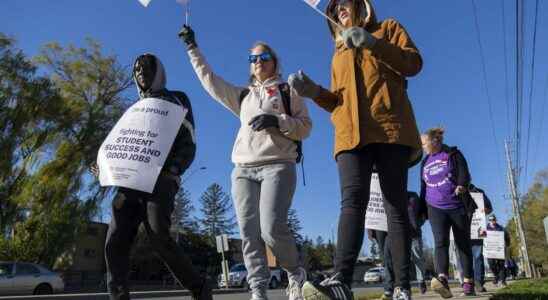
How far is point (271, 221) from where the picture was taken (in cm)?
370

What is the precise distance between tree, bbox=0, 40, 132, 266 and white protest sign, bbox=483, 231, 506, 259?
18.5m

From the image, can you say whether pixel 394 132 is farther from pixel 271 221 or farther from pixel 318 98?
pixel 271 221

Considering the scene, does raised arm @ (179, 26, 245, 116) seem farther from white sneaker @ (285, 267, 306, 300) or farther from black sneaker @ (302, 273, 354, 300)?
black sneaker @ (302, 273, 354, 300)

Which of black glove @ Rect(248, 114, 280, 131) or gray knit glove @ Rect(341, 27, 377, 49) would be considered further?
black glove @ Rect(248, 114, 280, 131)

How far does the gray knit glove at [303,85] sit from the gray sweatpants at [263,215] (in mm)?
657

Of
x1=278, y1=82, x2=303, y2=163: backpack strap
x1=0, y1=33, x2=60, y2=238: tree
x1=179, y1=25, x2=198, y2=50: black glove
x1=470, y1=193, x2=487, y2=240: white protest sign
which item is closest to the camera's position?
x1=278, y1=82, x2=303, y2=163: backpack strap

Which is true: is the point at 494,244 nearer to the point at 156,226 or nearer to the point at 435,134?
the point at 435,134

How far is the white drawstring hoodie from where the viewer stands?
12.8 feet

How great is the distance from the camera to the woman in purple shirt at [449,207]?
586 centimetres

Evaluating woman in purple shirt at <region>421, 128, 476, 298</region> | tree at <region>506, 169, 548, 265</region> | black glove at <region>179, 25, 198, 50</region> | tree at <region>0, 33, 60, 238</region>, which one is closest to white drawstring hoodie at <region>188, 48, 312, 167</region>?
black glove at <region>179, 25, 198, 50</region>

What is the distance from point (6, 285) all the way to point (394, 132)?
64.3ft

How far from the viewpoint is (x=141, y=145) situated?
12.6 feet

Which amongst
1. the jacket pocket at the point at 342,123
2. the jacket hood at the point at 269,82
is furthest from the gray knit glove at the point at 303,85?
the jacket hood at the point at 269,82

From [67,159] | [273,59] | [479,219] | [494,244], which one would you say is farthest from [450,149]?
[67,159]
